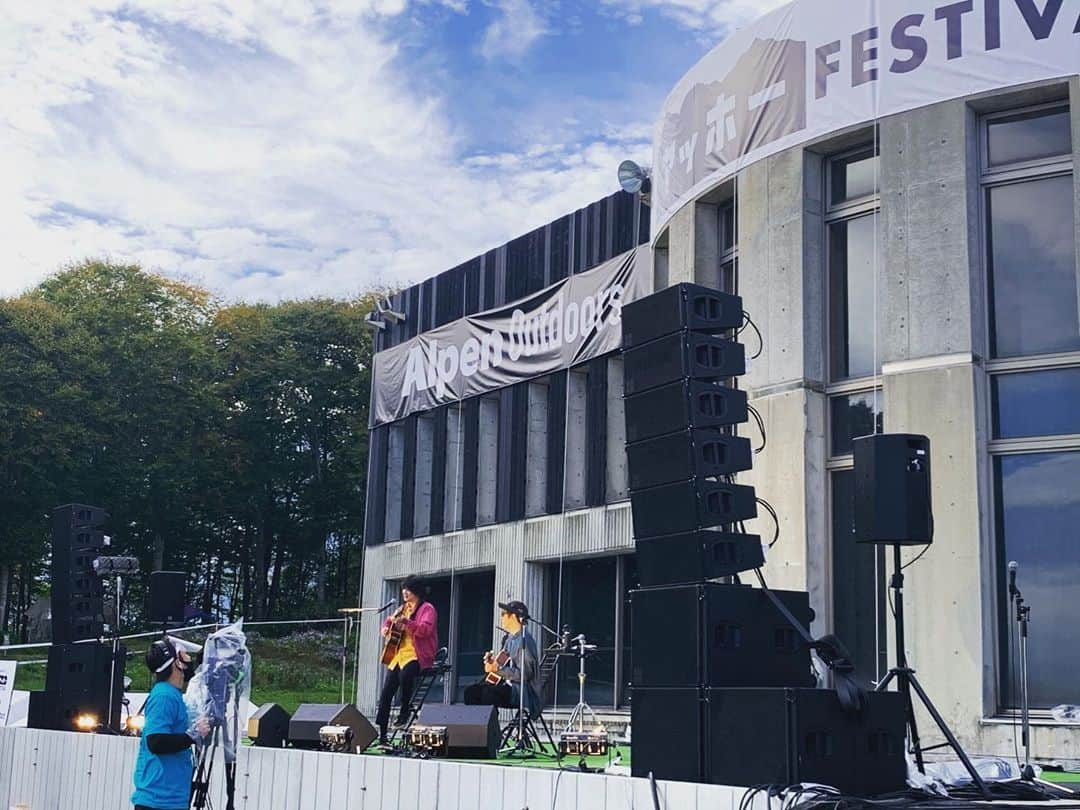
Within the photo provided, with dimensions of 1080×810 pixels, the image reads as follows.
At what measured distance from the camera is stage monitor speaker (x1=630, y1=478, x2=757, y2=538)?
7512mm

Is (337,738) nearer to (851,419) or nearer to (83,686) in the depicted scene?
(83,686)

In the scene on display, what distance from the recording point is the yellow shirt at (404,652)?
12.4 meters

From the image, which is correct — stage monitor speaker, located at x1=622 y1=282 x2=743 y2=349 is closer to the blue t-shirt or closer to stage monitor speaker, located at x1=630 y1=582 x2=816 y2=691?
stage monitor speaker, located at x1=630 y1=582 x2=816 y2=691

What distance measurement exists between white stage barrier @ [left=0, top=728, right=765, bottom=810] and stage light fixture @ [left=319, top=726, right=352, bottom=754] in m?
1.18

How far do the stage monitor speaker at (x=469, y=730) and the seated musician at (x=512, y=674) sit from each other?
1471mm

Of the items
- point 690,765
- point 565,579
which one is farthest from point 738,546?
point 565,579

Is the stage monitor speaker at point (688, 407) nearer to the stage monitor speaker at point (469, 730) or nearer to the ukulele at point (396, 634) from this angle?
the stage monitor speaker at point (469, 730)

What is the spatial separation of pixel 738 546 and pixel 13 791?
29.9 ft

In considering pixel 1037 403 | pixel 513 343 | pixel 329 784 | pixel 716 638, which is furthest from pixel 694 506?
pixel 513 343

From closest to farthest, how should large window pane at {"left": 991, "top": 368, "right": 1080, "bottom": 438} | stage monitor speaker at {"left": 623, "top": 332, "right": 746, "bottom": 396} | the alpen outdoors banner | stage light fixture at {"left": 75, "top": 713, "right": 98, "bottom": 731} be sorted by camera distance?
1. stage monitor speaker at {"left": 623, "top": 332, "right": 746, "bottom": 396}
2. large window pane at {"left": 991, "top": 368, "right": 1080, "bottom": 438}
3. stage light fixture at {"left": 75, "top": 713, "right": 98, "bottom": 731}
4. the alpen outdoors banner

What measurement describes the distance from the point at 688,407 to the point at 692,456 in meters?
0.29

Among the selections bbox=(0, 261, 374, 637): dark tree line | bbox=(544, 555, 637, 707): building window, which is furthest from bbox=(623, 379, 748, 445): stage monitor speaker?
bbox=(0, 261, 374, 637): dark tree line

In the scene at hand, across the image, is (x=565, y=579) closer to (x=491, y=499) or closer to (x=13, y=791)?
(x=491, y=499)

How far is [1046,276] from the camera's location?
1235 centimetres
